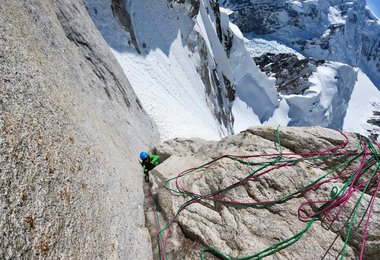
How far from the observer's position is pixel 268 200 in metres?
4.23

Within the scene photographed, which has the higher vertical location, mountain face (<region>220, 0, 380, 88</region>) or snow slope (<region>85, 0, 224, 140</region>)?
mountain face (<region>220, 0, 380, 88</region>)

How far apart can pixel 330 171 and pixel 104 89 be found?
17.8 ft

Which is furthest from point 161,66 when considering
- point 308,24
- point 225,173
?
point 308,24

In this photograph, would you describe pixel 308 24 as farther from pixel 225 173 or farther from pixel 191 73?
pixel 225 173

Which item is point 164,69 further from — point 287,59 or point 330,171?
point 287,59

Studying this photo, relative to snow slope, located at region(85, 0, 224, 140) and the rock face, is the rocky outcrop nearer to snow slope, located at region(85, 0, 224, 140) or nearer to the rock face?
snow slope, located at region(85, 0, 224, 140)

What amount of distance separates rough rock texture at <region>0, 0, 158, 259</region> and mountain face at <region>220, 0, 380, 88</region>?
9490 centimetres

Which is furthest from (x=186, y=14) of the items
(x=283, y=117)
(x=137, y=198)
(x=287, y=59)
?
(x=287, y=59)

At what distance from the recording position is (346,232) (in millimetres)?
3760

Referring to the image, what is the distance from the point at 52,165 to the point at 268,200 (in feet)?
10.3

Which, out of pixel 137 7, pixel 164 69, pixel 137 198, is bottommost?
pixel 137 198

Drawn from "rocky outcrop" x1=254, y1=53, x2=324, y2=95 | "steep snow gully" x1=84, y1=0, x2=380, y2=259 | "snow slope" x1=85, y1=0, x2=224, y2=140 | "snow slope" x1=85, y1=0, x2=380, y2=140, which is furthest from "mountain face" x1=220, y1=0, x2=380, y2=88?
"steep snow gully" x1=84, y1=0, x2=380, y2=259

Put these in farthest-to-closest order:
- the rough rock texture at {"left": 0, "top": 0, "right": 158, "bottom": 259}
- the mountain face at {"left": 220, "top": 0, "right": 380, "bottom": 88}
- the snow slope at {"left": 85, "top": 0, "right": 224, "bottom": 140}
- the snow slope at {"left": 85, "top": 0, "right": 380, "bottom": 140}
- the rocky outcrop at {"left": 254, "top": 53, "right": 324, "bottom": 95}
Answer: the mountain face at {"left": 220, "top": 0, "right": 380, "bottom": 88} < the rocky outcrop at {"left": 254, "top": 53, "right": 324, "bottom": 95} < the snow slope at {"left": 85, "top": 0, "right": 380, "bottom": 140} < the snow slope at {"left": 85, "top": 0, "right": 224, "bottom": 140} < the rough rock texture at {"left": 0, "top": 0, "right": 158, "bottom": 259}

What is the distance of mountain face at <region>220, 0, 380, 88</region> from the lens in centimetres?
9094
